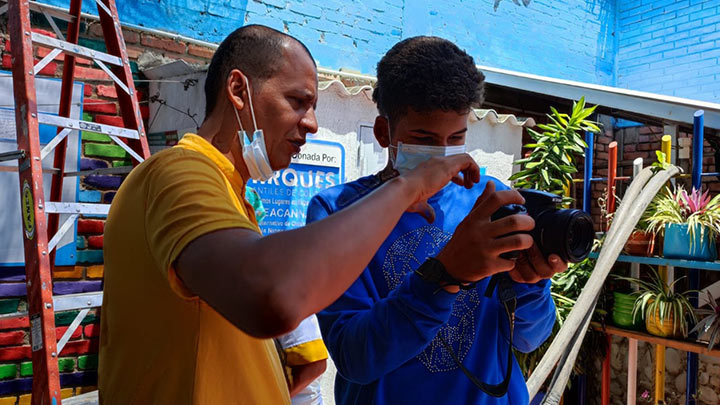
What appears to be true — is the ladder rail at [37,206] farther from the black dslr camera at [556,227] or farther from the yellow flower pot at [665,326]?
the yellow flower pot at [665,326]

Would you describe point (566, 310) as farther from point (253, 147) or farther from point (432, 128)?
point (253, 147)

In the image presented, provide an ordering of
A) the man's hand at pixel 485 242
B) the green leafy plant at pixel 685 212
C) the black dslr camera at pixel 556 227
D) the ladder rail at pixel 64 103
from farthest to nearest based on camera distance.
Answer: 1. the green leafy plant at pixel 685 212
2. the ladder rail at pixel 64 103
3. the black dslr camera at pixel 556 227
4. the man's hand at pixel 485 242

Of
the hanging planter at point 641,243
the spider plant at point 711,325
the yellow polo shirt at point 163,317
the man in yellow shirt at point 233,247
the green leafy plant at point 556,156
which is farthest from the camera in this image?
the green leafy plant at point 556,156

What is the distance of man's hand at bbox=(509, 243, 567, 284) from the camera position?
1.04 meters

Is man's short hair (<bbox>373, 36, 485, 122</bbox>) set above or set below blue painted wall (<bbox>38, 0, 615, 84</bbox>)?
below

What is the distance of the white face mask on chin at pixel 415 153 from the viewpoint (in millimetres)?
1200

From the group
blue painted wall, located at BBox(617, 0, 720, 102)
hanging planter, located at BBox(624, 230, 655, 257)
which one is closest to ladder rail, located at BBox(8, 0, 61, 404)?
hanging planter, located at BBox(624, 230, 655, 257)

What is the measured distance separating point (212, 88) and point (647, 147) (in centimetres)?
538

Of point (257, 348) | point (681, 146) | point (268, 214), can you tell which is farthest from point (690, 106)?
point (257, 348)

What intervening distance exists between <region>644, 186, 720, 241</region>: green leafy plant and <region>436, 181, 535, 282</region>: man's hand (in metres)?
2.76

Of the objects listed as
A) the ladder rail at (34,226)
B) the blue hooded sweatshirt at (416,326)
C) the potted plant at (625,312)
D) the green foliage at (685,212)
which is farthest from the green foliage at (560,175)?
the ladder rail at (34,226)

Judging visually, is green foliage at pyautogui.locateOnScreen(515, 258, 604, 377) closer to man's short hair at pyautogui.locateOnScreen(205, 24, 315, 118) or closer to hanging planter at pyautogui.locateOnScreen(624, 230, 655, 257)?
hanging planter at pyautogui.locateOnScreen(624, 230, 655, 257)

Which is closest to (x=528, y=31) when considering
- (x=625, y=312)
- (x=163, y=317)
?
(x=625, y=312)

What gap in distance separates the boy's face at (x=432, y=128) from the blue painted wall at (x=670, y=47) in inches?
229
